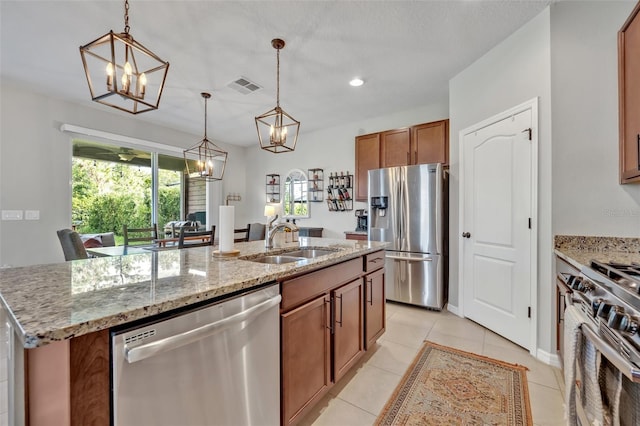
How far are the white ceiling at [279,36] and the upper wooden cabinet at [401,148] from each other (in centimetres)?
49

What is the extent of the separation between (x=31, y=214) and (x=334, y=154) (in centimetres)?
Result: 448

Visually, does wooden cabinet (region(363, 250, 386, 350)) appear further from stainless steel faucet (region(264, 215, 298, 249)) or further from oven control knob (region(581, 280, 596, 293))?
oven control knob (region(581, 280, 596, 293))

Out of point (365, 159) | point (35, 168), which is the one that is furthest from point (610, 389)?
point (35, 168)

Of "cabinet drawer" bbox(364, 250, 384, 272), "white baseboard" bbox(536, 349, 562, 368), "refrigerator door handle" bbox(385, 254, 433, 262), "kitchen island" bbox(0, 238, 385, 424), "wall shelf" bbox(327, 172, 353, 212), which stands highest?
"wall shelf" bbox(327, 172, 353, 212)

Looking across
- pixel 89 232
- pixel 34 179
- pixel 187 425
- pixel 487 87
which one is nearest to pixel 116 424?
pixel 187 425

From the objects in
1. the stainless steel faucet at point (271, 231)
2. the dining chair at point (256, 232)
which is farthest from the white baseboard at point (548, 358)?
the dining chair at point (256, 232)

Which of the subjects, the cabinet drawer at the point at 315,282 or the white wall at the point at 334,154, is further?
the white wall at the point at 334,154

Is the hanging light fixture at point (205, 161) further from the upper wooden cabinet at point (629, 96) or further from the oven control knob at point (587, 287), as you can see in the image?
the upper wooden cabinet at point (629, 96)

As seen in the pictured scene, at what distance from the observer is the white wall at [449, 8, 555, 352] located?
2234 mm

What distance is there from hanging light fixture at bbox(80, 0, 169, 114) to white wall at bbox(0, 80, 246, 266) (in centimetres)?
80

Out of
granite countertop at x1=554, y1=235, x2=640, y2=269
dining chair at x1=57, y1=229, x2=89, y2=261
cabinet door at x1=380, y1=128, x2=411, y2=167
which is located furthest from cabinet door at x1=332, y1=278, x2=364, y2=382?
cabinet door at x1=380, y1=128, x2=411, y2=167

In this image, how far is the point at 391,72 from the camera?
3221 mm

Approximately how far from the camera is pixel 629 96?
72.3 inches

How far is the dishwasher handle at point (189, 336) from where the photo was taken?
0.79 metres
